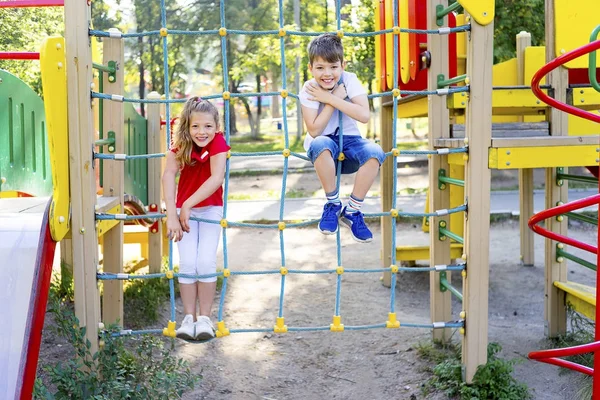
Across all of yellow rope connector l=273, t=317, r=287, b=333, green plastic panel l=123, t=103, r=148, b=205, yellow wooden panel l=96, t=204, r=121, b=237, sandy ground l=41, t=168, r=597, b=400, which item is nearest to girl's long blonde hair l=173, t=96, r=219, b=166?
yellow wooden panel l=96, t=204, r=121, b=237

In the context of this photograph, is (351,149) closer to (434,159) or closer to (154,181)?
(434,159)

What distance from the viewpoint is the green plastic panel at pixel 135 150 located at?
16.3 feet

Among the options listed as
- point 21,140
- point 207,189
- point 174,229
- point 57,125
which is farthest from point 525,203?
point 57,125

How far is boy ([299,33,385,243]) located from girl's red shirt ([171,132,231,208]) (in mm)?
429

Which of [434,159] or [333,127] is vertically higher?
[333,127]

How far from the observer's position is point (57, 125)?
302cm

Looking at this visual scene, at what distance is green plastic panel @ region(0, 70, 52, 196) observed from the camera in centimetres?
425

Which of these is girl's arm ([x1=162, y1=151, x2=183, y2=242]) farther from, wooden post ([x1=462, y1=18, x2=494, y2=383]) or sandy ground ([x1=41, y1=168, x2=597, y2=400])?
wooden post ([x1=462, y1=18, x2=494, y2=383])

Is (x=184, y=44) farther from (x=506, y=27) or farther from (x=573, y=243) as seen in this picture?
(x=573, y=243)

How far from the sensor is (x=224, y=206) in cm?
328

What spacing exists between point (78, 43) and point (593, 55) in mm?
2151

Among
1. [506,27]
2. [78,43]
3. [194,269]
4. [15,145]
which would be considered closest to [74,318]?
[194,269]

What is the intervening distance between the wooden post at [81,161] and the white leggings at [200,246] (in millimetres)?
416

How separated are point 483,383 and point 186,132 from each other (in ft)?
6.16
